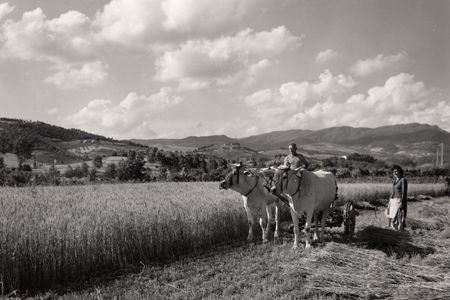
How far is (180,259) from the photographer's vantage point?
395 inches

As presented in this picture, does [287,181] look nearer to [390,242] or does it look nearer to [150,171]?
[390,242]

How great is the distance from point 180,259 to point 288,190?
3418mm

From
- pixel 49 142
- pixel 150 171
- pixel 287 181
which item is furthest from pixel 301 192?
pixel 49 142

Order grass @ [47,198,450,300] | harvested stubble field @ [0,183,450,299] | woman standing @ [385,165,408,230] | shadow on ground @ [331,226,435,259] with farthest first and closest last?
woman standing @ [385,165,408,230], shadow on ground @ [331,226,435,259], harvested stubble field @ [0,183,450,299], grass @ [47,198,450,300]

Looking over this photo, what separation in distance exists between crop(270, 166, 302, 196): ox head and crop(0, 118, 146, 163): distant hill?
93.8 meters

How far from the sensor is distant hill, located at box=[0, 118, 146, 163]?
316 ft

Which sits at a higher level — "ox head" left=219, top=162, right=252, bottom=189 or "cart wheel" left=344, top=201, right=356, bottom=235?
"ox head" left=219, top=162, right=252, bottom=189

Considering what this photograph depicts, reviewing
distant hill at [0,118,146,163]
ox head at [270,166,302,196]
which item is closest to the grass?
ox head at [270,166,302,196]

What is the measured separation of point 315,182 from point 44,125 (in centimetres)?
15863

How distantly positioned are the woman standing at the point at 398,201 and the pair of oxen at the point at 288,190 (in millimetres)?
1951

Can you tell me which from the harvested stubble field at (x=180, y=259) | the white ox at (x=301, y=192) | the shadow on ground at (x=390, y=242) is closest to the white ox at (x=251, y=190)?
the harvested stubble field at (x=180, y=259)

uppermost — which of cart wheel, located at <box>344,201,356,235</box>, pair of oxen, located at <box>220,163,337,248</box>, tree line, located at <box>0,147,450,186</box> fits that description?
pair of oxen, located at <box>220,163,337,248</box>

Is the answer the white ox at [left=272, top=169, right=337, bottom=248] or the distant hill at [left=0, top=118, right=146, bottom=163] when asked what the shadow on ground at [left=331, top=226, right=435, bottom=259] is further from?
the distant hill at [left=0, top=118, right=146, bottom=163]

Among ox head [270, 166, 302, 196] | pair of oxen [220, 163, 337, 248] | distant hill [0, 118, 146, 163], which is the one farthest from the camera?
distant hill [0, 118, 146, 163]
